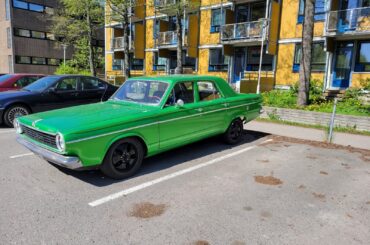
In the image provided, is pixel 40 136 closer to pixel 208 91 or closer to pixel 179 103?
pixel 179 103

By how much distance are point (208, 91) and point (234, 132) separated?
55.1 inches

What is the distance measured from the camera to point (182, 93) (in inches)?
227

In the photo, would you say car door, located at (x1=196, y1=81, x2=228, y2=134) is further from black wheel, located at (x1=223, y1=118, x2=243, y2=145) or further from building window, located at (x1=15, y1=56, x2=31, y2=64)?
building window, located at (x1=15, y1=56, x2=31, y2=64)

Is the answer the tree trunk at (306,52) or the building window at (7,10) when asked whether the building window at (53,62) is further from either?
the tree trunk at (306,52)

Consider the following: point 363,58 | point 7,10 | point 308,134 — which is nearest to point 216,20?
point 363,58

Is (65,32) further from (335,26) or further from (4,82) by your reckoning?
(335,26)

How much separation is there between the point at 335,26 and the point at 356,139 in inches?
374

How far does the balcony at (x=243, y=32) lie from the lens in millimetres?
18141

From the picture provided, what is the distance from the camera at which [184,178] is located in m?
4.87

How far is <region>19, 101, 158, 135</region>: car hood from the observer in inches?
167

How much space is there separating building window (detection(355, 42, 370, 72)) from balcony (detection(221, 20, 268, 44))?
204 inches

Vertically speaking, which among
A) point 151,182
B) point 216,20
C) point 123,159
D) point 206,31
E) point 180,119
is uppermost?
point 216,20

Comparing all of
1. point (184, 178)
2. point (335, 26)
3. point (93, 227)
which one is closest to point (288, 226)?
point (184, 178)

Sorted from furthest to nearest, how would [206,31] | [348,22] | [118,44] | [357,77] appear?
[118,44], [206,31], [357,77], [348,22]
